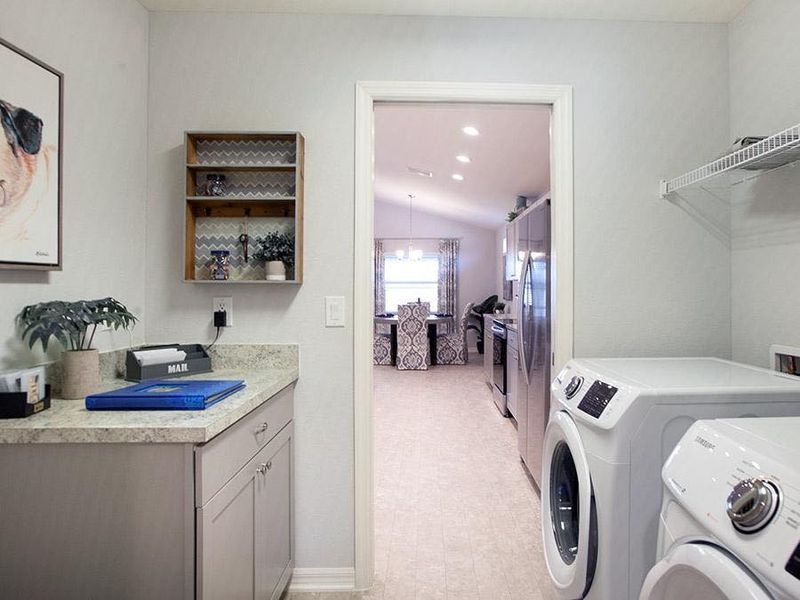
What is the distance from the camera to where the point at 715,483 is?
791 mm

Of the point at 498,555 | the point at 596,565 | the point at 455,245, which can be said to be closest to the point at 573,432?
the point at 596,565

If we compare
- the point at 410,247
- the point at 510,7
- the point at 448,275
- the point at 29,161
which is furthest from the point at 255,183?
the point at 448,275

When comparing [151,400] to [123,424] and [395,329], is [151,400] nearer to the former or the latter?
[123,424]

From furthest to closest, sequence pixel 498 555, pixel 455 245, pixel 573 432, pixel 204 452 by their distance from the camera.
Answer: pixel 455 245 < pixel 498 555 < pixel 573 432 < pixel 204 452

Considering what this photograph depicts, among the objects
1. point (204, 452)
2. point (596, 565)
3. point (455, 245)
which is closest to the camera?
point (204, 452)

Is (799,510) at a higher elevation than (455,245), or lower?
lower

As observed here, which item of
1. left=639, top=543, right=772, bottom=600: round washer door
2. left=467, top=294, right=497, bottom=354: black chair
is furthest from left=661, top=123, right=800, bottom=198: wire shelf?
left=467, top=294, right=497, bottom=354: black chair

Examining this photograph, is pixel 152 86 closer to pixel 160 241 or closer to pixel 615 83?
pixel 160 241

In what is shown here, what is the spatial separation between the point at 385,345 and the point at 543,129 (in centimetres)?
464

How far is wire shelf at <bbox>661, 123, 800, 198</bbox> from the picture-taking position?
4.19ft

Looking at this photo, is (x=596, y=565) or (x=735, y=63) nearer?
(x=596, y=565)

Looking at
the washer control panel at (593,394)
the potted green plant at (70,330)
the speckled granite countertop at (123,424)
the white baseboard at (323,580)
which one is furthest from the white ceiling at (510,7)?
the white baseboard at (323,580)

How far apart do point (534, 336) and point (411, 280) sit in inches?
247

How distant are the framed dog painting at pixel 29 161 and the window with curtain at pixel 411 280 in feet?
24.5
